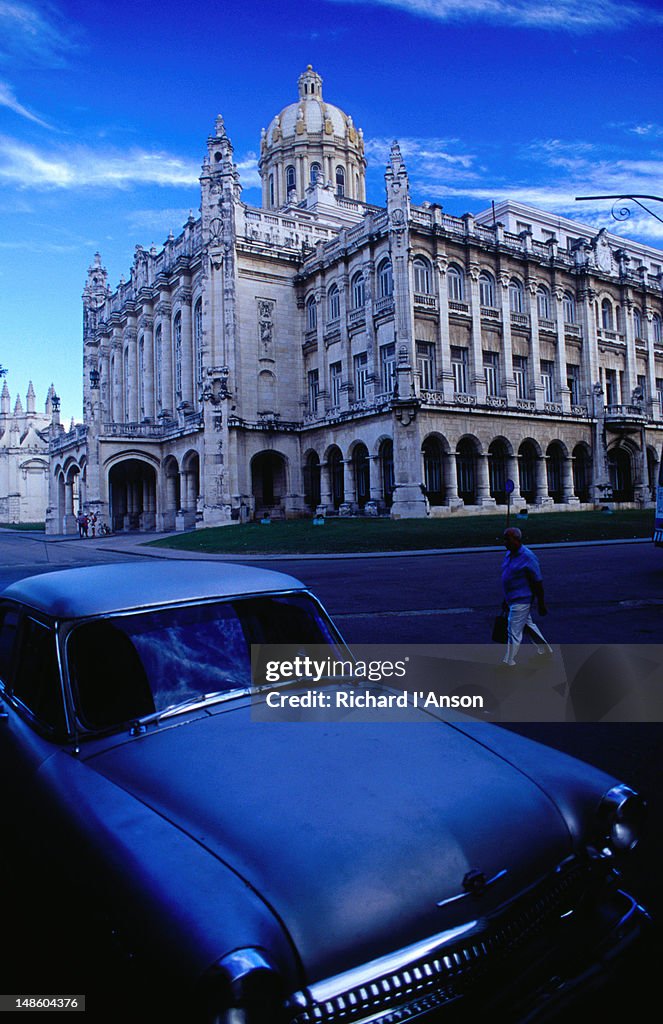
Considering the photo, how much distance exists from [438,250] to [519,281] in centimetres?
753

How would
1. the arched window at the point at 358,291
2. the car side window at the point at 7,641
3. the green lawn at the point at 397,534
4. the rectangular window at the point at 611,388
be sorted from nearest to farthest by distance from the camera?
the car side window at the point at 7,641 → the green lawn at the point at 397,534 → the arched window at the point at 358,291 → the rectangular window at the point at 611,388

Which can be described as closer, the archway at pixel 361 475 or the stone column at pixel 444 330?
the stone column at pixel 444 330

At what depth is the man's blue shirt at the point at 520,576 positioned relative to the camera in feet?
21.5

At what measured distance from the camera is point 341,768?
2.31 m

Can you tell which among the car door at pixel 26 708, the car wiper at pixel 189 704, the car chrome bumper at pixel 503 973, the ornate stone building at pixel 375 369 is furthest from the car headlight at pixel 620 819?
the ornate stone building at pixel 375 369

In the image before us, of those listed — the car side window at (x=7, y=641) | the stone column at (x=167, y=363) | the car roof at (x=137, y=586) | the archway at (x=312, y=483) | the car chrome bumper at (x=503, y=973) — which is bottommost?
the car chrome bumper at (x=503, y=973)

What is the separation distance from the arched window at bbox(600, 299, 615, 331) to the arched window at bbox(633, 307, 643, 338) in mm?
2587

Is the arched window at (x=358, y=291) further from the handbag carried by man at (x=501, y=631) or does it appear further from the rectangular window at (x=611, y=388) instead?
the handbag carried by man at (x=501, y=631)

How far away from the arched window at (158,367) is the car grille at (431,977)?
48.2 m

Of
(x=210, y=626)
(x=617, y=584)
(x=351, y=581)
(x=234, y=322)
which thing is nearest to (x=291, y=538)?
(x=351, y=581)

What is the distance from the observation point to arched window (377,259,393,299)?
36125 mm

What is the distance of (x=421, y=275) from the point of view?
3641 centimetres

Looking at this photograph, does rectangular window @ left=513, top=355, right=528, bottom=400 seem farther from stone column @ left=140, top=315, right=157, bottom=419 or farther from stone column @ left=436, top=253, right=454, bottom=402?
stone column @ left=140, top=315, right=157, bottom=419

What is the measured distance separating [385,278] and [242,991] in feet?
125
